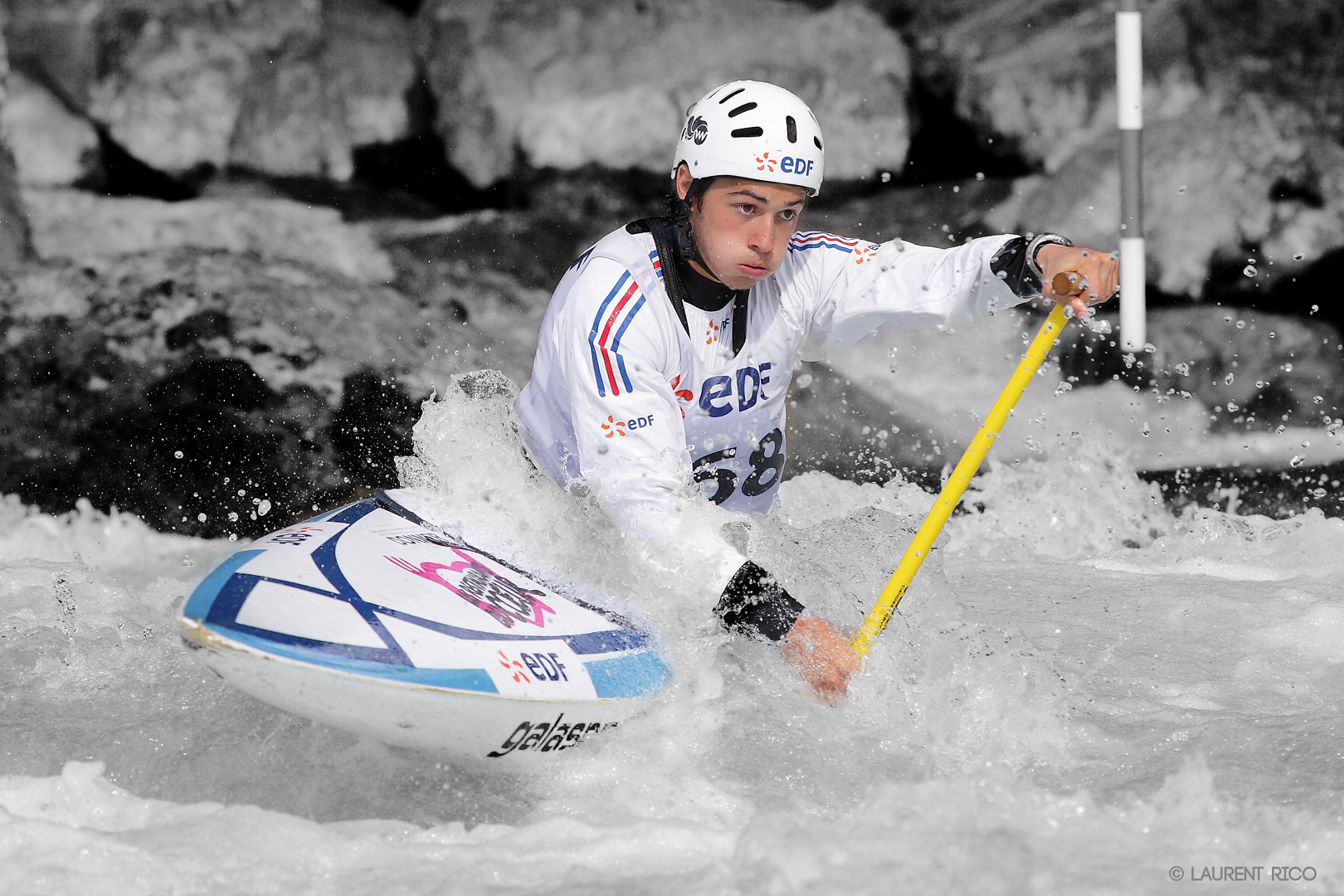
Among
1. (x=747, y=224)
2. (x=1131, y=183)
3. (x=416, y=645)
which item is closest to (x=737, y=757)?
(x=416, y=645)

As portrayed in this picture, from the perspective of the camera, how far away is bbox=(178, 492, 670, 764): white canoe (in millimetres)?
2143

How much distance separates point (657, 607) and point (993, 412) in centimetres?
85

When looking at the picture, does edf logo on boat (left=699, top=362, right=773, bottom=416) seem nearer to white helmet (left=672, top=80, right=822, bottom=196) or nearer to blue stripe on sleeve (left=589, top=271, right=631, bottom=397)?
blue stripe on sleeve (left=589, top=271, right=631, bottom=397)

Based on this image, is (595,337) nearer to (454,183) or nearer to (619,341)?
(619,341)

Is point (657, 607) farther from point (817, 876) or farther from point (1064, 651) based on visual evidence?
point (1064, 651)

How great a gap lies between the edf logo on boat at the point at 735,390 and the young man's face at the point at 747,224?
28cm

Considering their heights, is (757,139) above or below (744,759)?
above

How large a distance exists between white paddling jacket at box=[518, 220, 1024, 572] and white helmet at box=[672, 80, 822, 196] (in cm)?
24

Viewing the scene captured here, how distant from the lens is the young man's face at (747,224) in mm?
2643

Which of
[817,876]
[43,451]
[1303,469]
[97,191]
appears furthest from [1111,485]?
[97,191]

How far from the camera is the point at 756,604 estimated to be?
95.9 inches

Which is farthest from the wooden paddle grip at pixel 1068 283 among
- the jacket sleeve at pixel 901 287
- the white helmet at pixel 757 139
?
the white helmet at pixel 757 139

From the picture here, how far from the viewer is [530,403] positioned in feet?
9.58

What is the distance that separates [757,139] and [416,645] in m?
1.26
